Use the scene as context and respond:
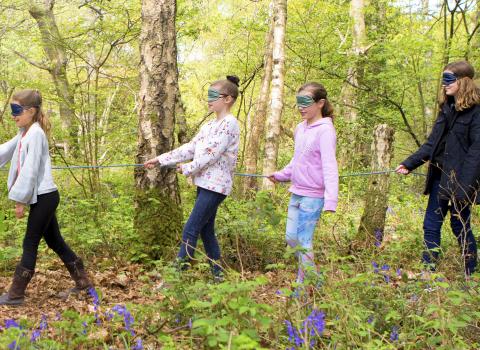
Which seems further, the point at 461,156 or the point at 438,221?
the point at 438,221

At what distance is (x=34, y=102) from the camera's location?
13.2 feet

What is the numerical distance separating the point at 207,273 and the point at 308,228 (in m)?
0.91

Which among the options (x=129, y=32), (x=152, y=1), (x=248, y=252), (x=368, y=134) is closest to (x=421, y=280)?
(x=248, y=252)

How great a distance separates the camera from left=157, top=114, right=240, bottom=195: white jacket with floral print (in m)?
4.13

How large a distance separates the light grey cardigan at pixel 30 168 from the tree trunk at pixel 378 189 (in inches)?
146

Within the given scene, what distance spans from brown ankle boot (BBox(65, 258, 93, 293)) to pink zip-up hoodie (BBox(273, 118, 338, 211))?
1.96 meters

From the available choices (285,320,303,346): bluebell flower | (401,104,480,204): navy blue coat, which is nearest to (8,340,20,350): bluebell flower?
(285,320,303,346): bluebell flower

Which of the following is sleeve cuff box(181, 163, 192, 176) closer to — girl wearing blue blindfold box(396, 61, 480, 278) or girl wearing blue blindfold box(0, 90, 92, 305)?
girl wearing blue blindfold box(0, 90, 92, 305)

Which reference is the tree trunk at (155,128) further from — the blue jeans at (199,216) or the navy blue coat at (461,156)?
the navy blue coat at (461,156)

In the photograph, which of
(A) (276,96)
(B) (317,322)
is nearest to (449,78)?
(B) (317,322)

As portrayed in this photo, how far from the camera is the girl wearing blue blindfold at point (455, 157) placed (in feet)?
13.5

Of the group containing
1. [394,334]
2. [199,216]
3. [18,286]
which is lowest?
[18,286]

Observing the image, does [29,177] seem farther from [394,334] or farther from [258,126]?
[258,126]

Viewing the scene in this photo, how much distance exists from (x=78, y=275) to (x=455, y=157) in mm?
3372
